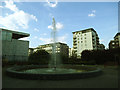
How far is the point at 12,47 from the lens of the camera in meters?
29.6

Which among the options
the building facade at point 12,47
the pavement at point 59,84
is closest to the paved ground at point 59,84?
the pavement at point 59,84

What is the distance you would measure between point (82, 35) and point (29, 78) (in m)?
58.9

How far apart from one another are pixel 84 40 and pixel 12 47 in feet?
149

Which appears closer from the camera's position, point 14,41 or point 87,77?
point 87,77

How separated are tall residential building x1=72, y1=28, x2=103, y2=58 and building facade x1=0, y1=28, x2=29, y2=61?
35.4m

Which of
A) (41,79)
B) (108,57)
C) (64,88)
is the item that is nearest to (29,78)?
(41,79)

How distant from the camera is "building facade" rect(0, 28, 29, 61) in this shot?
91.4ft

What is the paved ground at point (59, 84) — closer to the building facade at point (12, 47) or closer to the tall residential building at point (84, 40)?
the building facade at point (12, 47)

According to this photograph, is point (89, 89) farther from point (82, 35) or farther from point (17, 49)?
point (82, 35)

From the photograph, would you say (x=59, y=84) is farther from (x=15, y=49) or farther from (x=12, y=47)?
(x=15, y=49)

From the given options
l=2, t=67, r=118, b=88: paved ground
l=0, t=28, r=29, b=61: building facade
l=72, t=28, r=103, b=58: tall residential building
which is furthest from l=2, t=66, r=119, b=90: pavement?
l=72, t=28, r=103, b=58: tall residential building

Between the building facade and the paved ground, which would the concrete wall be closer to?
the building facade

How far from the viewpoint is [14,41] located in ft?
100

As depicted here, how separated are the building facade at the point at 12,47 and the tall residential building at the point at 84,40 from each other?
3540cm
